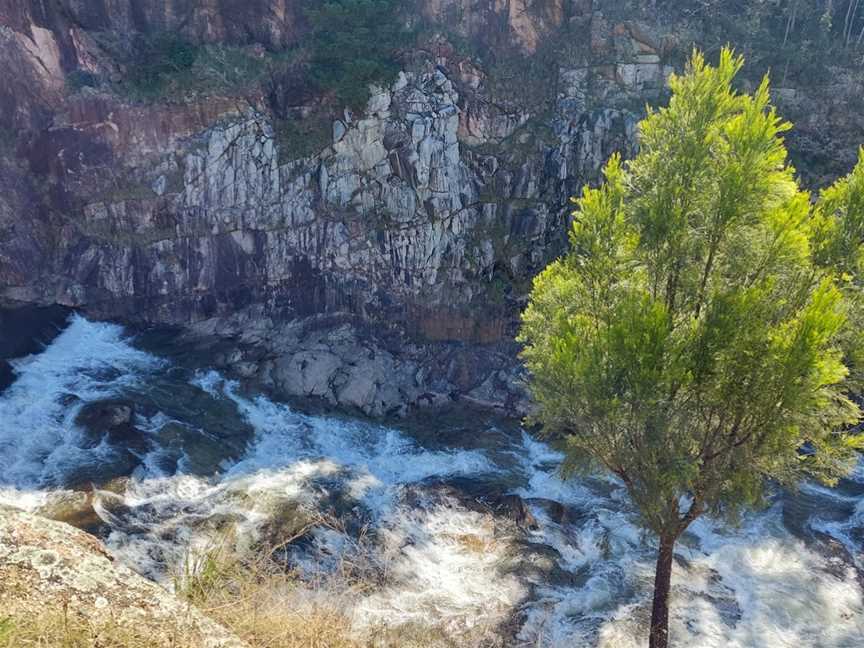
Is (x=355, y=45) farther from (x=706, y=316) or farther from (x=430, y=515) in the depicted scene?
(x=706, y=316)

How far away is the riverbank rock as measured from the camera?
14.4 feet

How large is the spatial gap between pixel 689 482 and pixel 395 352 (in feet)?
46.2

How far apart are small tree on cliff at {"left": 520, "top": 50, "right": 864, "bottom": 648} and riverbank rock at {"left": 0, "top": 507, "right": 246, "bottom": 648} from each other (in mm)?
6006

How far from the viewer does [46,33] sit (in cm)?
2217

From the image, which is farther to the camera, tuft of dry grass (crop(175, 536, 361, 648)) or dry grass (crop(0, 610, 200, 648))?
tuft of dry grass (crop(175, 536, 361, 648))

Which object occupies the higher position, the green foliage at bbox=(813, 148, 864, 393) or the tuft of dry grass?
the green foliage at bbox=(813, 148, 864, 393)

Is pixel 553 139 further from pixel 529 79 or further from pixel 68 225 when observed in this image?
pixel 68 225

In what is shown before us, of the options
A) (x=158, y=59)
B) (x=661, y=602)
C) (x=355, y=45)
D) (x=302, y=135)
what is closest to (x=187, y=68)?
(x=158, y=59)

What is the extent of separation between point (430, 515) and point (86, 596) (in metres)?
11.6

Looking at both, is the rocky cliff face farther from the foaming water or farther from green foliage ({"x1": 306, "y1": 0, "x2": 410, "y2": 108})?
the foaming water

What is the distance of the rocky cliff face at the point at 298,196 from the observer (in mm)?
22656

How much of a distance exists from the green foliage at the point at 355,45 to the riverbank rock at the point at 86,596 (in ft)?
65.2

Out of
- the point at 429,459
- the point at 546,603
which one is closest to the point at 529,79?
the point at 429,459

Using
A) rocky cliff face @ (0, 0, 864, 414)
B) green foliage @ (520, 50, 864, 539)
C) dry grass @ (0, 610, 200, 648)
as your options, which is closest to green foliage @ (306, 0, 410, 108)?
rocky cliff face @ (0, 0, 864, 414)
